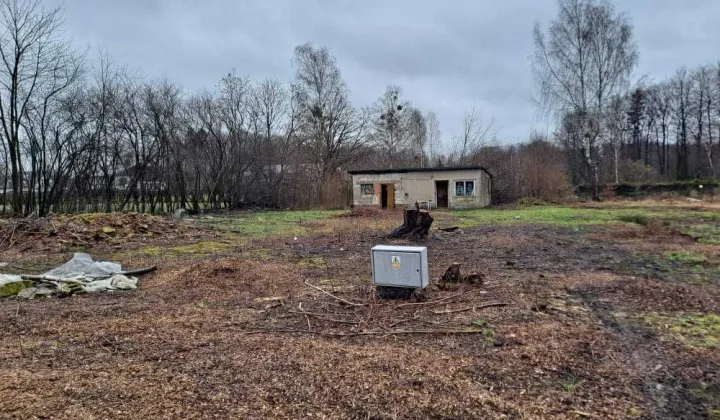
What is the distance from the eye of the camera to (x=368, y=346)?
3744mm

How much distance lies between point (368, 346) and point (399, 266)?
1.49 metres

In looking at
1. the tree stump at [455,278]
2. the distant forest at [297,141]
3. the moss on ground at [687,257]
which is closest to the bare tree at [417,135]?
the distant forest at [297,141]

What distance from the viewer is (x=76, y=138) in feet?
74.5

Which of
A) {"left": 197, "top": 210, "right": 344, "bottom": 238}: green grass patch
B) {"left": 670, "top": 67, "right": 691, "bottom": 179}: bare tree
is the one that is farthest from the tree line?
{"left": 197, "top": 210, "right": 344, "bottom": 238}: green grass patch

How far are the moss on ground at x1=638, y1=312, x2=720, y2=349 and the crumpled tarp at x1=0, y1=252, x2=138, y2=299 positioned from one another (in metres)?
6.80

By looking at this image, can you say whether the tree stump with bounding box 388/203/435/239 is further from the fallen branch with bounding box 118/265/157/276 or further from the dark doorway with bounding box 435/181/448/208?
the dark doorway with bounding box 435/181/448/208

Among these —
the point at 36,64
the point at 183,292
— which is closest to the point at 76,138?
the point at 36,64

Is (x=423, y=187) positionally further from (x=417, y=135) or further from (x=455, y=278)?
(x=455, y=278)

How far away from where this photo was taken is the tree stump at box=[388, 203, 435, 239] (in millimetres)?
12357

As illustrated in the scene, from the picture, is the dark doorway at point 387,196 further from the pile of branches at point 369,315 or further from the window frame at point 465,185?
the pile of branches at point 369,315

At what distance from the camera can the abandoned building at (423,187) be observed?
2975 centimetres

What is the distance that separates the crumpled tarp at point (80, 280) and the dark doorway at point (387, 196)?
945 inches

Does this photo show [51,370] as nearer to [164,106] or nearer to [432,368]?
[432,368]

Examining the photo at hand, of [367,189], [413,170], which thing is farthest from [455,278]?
[367,189]
